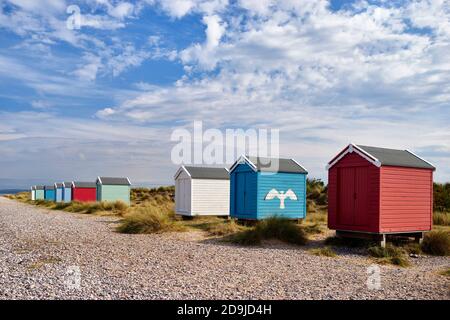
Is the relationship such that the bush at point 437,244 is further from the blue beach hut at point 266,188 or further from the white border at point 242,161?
the white border at point 242,161

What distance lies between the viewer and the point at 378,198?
13711mm

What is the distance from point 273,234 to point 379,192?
345 centimetres

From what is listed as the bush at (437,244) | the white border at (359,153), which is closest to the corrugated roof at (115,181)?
the white border at (359,153)

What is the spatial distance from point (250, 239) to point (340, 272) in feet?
16.2

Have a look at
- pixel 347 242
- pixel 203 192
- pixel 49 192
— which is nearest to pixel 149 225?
pixel 203 192

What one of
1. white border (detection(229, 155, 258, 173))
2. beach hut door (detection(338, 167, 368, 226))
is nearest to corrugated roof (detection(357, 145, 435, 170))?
beach hut door (detection(338, 167, 368, 226))

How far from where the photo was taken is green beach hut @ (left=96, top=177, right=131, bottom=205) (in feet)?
131

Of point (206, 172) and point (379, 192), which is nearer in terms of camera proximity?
point (379, 192)

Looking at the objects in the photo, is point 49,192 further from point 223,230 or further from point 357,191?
point 357,191

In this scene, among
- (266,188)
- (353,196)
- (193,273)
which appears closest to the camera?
(193,273)

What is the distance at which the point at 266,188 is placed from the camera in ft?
64.2

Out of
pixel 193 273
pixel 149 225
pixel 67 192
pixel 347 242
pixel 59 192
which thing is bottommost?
pixel 59 192
